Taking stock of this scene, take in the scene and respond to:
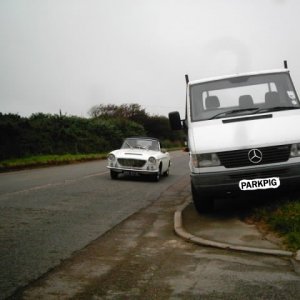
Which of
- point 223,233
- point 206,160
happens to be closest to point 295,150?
point 206,160

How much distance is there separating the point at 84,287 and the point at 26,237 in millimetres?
2432

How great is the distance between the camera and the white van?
23.1 feet

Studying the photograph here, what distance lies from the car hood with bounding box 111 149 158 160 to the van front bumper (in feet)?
26.0

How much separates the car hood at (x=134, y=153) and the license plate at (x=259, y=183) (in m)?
8.09

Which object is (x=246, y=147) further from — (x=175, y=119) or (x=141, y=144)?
(x=141, y=144)

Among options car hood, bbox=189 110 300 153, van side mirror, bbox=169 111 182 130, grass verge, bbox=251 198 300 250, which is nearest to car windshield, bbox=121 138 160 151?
van side mirror, bbox=169 111 182 130

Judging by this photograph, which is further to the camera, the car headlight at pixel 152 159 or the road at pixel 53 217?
the car headlight at pixel 152 159

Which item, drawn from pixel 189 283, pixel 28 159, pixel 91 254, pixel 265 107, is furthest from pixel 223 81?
pixel 28 159

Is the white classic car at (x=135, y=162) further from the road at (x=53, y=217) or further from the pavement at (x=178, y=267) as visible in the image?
the pavement at (x=178, y=267)

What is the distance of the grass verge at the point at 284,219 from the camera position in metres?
5.72

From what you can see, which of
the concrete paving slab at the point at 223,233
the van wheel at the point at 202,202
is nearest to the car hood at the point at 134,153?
the concrete paving slab at the point at 223,233

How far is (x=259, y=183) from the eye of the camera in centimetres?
707

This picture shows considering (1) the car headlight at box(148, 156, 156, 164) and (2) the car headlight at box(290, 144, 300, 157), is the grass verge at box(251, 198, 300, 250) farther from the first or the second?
(1) the car headlight at box(148, 156, 156, 164)

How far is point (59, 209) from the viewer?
352 inches
